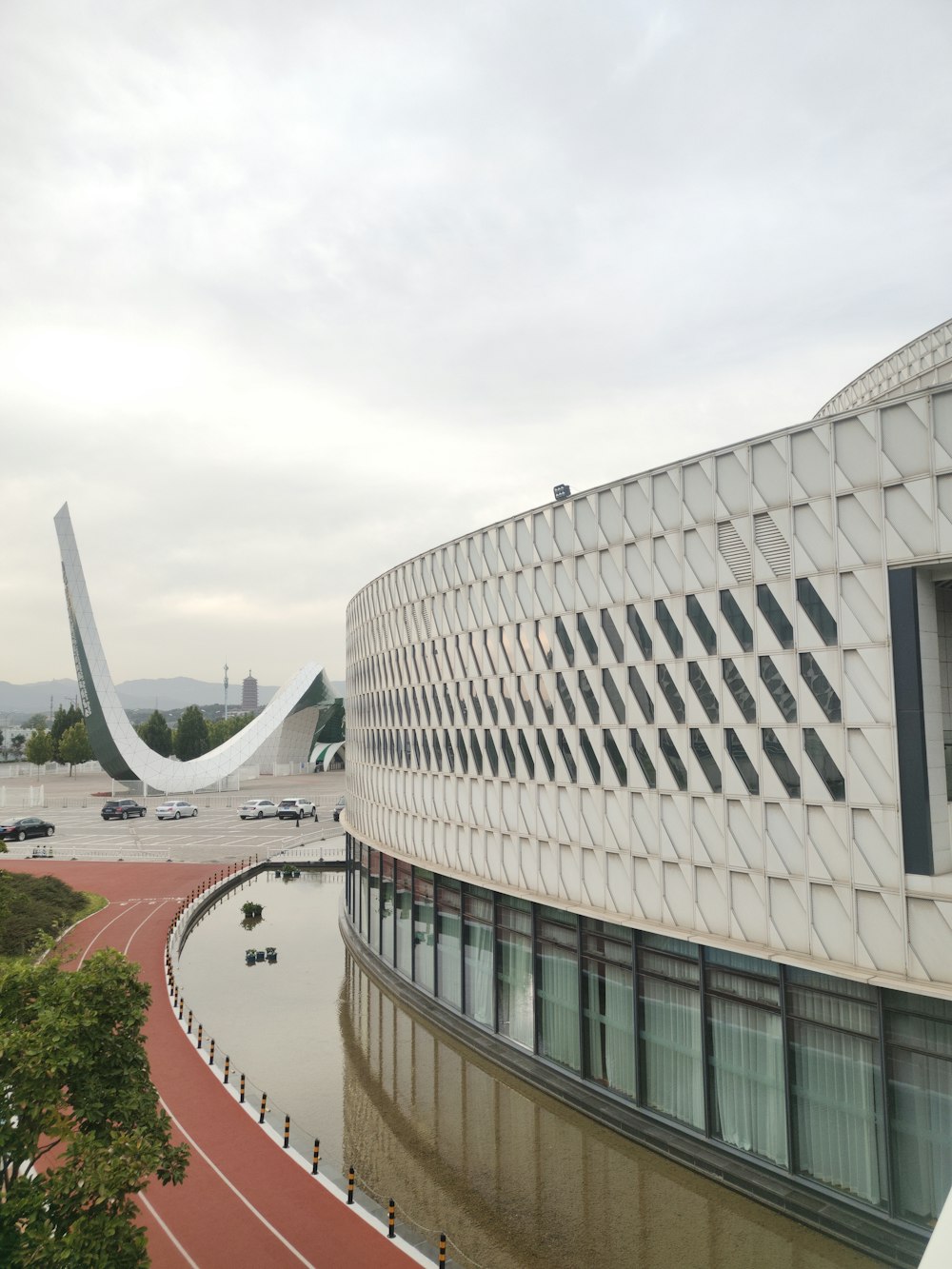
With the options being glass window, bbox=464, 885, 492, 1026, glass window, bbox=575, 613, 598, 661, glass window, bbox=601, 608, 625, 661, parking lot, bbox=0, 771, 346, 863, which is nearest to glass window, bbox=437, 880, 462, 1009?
glass window, bbox=464, 885, 492, 1026

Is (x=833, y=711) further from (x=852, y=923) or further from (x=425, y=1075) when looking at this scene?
(x=425, y=1075)

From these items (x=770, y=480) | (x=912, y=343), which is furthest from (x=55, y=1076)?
(x=912, y=343)

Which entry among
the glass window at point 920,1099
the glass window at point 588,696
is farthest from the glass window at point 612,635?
the glass window at point 920,1099

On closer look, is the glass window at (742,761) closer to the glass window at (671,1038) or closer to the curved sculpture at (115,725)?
the glass window at (671,1038)

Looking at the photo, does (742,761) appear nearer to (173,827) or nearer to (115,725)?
(173,827)

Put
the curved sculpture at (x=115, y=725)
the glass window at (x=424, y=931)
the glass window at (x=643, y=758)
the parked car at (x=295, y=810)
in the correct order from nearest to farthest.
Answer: the glass window at (x=643, y=758) < the glass window at (x=424, y=931) < the parked car at (x=295, y=810) < the curved sculpture at (x=115, y=725)

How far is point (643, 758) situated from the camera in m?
19.2

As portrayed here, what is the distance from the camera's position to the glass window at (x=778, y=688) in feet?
53.0

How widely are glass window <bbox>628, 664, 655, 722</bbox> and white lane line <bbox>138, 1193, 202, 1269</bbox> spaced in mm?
12753

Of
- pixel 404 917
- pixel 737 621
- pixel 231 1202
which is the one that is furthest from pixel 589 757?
pixel 404 917

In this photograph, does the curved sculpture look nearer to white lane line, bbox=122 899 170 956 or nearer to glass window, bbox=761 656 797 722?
white lane line, bbox=122 899 170 956

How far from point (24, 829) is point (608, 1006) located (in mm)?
55575

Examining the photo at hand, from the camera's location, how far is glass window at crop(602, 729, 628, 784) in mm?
19734

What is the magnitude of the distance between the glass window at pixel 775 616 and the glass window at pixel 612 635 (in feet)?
12.7
